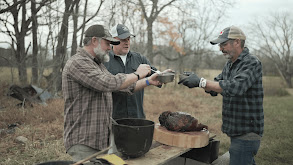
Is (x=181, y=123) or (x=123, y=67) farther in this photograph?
(x=123, y=67)

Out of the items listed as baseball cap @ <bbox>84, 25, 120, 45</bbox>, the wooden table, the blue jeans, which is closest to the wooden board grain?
the wooden table

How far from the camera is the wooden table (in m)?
2.22

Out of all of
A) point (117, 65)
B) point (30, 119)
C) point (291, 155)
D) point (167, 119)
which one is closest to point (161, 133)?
point (167, 119)

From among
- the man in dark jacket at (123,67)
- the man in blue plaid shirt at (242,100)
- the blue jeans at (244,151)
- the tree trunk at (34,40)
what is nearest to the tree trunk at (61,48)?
the tree trunk at (34,40)

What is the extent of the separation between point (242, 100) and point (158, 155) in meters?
1.12

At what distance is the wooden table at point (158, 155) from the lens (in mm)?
2225

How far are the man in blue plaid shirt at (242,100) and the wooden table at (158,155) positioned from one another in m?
0.64

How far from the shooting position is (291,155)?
5.83m

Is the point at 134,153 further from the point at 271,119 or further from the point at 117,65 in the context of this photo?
the point at 271,119

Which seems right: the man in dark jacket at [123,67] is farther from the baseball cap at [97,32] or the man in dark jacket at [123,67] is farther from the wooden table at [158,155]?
the baseball cap at [97,32]

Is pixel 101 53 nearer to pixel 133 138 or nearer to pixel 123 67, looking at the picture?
pixel 133 138

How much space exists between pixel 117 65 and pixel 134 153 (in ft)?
4.61

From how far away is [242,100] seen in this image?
109 inches

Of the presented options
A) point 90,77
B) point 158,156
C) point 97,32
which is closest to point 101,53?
point 97,32
